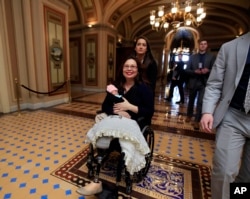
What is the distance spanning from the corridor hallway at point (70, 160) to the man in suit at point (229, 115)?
→ 2.42 feet

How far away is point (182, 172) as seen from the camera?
202cm

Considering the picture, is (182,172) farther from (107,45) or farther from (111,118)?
(107,45)

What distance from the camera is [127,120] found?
151cm

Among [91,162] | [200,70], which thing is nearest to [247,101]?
[91,162]

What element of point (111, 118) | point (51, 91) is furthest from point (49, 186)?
point (51, 91)

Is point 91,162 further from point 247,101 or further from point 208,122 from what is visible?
point 247,101

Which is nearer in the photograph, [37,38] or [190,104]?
[190,104]

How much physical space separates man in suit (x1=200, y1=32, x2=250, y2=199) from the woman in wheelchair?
1.92ft

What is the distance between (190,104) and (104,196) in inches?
122

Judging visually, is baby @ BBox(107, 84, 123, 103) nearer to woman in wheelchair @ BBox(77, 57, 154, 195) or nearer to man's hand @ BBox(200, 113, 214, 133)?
woman in wheelchair @ BBox(77, 57, 154, 195)

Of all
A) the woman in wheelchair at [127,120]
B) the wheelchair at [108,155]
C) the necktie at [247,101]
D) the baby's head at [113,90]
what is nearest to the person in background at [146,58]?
the woman in wheelchair at [127,120]

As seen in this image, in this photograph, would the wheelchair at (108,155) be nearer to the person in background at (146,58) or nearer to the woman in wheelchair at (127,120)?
the woman in wheelchair at (127,120)

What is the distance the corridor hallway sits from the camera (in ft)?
5.49

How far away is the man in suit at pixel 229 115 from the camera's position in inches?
41.1
